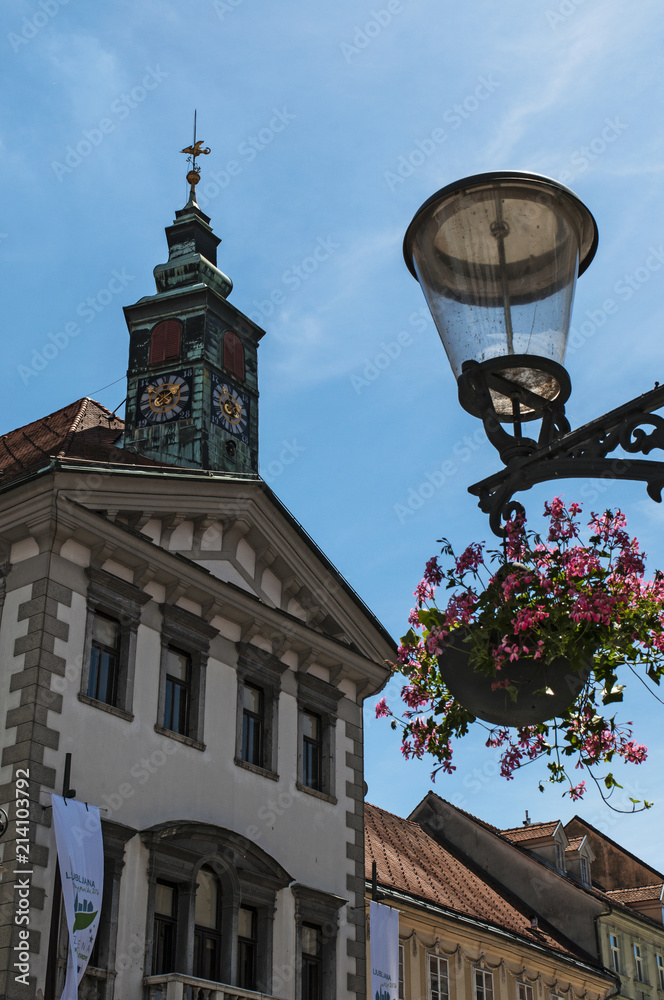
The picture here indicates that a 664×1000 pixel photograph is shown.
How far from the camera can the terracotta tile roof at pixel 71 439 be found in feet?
72.7

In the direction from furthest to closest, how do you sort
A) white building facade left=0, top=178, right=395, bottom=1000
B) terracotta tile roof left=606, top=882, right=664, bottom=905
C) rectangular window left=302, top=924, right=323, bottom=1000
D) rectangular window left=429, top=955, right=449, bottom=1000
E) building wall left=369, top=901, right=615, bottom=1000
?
1. terracotta tile roof left=606, top=882, right=664, bottom=905
2. rectangular window left=429, top=955, right=449, bottom=1000
3. building wall left=369, top=901, right=615, bottom=1000
4. rectangular window left=302, top=924, right=323, bottom=1000
5. white building facade left=0, top=178, right=395, bottom=1000

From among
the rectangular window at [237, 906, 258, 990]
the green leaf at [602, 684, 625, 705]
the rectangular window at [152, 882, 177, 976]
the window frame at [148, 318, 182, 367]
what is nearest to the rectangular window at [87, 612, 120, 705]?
the rectangular window at [152, 882, 177, 976]

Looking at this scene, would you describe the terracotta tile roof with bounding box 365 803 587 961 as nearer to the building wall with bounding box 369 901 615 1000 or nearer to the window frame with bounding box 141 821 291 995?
the building wall with bounding box 369 901 615 1000

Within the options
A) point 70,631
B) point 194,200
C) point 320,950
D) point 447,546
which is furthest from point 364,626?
point 447,546

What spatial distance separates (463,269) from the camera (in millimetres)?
4973

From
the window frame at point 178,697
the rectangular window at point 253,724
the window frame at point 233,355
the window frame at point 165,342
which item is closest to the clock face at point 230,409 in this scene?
the window frame at point 233,355

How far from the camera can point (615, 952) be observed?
3956 centimetres

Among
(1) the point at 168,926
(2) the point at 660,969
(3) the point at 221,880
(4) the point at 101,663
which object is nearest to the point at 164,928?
(1) the point at 168,926

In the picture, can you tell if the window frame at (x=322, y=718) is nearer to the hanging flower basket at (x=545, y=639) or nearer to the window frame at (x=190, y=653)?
the window frame at (x=190, y=653)

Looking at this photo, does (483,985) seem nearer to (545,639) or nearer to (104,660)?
(104,660)

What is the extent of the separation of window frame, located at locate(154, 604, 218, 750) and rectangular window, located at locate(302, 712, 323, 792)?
3.03 metres

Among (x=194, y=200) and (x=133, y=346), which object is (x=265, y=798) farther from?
(x=194, y=200)

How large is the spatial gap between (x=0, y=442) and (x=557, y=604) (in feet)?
71.9

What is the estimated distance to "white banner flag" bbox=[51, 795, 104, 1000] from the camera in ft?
51.6
